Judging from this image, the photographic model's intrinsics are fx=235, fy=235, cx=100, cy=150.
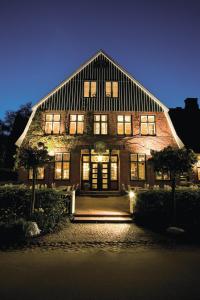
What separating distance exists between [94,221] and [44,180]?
8.25m

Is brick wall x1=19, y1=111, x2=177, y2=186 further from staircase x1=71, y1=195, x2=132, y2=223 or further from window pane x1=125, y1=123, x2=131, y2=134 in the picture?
staircase x1=71, y1=195, x2=132, y2=223

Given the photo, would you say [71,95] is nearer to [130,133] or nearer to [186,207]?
[130,133]

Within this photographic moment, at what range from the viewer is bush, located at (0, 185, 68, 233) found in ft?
29.8

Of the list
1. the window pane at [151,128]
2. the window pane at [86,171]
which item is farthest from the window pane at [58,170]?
the window pane at [151,128]

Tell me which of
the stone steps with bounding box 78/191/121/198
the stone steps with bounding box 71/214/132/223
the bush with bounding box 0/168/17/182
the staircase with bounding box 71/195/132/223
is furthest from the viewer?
the bush with bounding box 0/168/17/182

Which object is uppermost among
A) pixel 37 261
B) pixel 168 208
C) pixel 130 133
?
pixel 130 133

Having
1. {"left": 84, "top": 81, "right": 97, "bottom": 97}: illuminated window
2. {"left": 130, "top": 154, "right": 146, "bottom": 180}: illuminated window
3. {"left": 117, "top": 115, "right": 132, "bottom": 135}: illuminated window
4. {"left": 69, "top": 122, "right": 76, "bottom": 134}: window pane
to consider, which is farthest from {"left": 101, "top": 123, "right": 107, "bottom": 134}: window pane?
{"left": 130, "top": 154, "right": 146, "bottom": 180}: illuminated window

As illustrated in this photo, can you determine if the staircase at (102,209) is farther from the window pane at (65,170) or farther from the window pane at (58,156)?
the window pane at (58,156)

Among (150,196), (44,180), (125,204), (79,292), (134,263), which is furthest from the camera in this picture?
(44,180)

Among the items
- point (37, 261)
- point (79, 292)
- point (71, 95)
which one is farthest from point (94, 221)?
point (71, 95)

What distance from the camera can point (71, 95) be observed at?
18.7 metres

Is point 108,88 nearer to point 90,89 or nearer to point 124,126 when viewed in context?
point 90,89

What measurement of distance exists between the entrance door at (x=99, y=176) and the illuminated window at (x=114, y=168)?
0.32m

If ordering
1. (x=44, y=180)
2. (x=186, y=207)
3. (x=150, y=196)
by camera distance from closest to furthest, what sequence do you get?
(x=186, y=207) < (x=150, y=196) < (x=44, y=180)
